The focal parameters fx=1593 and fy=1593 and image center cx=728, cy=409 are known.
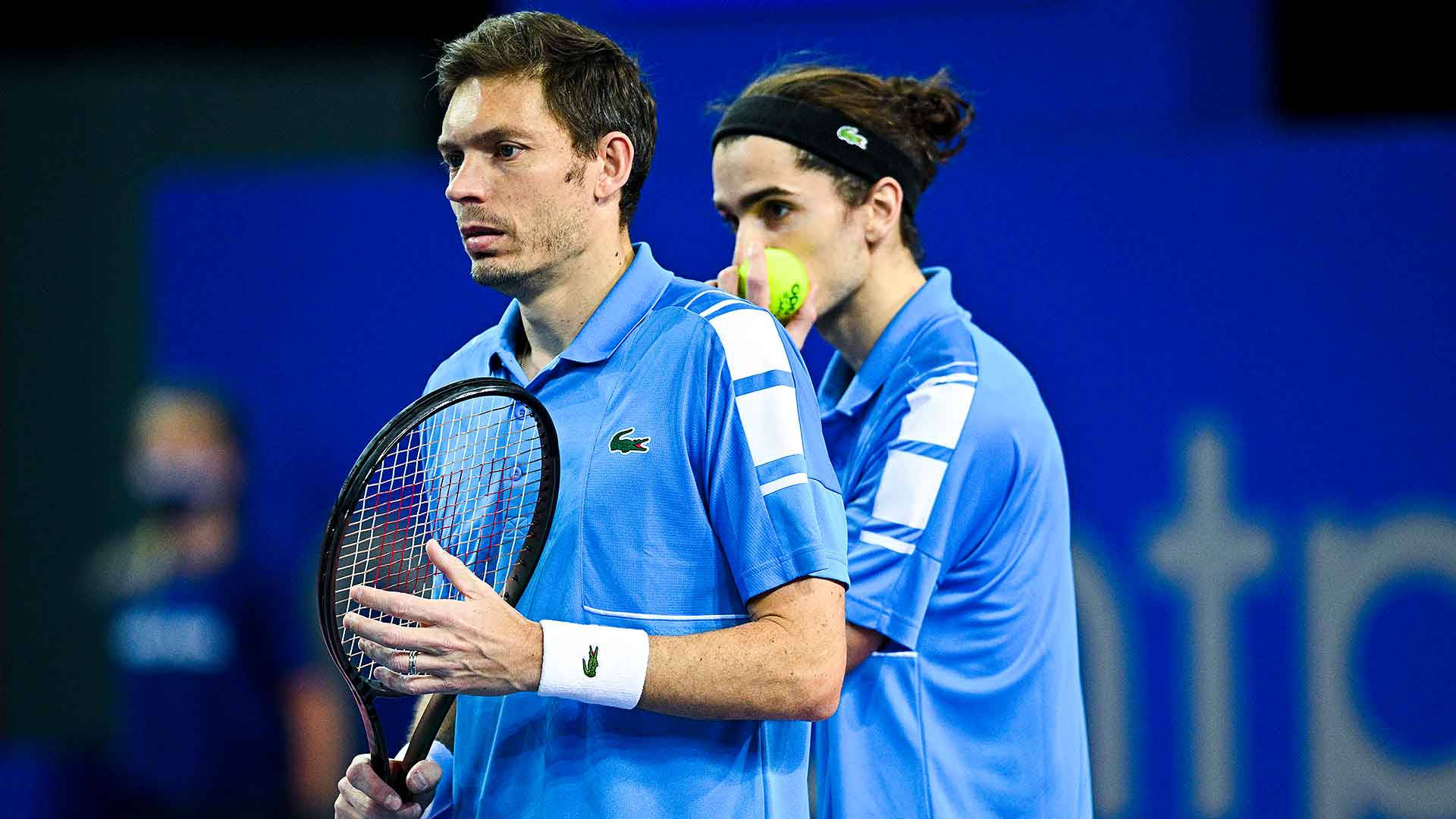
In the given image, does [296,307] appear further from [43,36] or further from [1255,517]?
[43,36]

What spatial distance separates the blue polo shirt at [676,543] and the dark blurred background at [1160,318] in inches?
107

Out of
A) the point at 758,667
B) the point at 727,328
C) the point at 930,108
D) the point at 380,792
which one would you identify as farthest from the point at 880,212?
the point at 380,792

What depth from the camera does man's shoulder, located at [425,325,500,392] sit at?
2229 mm

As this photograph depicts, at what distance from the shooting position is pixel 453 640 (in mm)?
1745

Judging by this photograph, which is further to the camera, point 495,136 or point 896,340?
point 896,340

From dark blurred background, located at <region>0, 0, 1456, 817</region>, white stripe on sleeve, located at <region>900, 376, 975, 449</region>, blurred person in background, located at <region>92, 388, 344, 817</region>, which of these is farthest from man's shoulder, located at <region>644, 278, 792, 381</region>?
blurred person in background, located at <region>92, 388, 344, 817</region>

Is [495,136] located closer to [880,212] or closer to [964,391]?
[964,391]

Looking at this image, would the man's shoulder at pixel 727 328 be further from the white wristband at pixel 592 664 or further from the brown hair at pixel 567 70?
the white wristband at pixel 592 664

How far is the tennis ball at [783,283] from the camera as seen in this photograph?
2.84 metres

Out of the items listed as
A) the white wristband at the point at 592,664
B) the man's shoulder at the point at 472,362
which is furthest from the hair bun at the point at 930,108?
the white wristband at the point at 592,664

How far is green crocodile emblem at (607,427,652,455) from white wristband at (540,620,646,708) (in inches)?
Result: 9.2

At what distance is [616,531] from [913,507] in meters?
0.76

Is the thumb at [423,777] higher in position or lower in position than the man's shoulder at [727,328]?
lower

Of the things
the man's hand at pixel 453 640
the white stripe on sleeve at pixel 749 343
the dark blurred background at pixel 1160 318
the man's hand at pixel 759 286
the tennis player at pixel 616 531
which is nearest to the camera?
the man's hand at pixel 453 640
